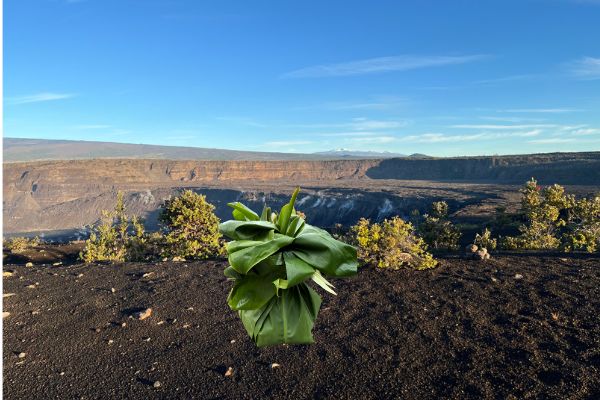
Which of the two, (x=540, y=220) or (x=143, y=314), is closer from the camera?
(x=143, y=314)

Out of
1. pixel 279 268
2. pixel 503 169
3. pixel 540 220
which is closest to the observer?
pixel 279 268

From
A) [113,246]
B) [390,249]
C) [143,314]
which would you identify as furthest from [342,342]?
[113,246]

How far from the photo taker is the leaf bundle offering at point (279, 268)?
1.05 metres

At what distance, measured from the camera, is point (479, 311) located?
7.95 metres

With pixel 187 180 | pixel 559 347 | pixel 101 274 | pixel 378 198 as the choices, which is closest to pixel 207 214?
pixel 101 274

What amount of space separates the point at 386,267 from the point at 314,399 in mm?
6007

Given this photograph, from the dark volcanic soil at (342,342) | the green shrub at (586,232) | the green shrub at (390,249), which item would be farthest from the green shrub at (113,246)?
the green shrub at (586,232)

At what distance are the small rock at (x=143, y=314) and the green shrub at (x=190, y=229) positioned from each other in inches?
233

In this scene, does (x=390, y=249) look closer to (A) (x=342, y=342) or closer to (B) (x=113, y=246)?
(A) (x=342, y=342)

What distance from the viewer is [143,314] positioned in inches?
324

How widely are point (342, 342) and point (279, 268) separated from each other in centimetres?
629

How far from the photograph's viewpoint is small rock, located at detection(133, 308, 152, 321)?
26.8 feet

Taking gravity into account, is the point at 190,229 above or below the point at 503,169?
below

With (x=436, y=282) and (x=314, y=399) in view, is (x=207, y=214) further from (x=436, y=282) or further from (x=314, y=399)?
(x=314, y=399)
